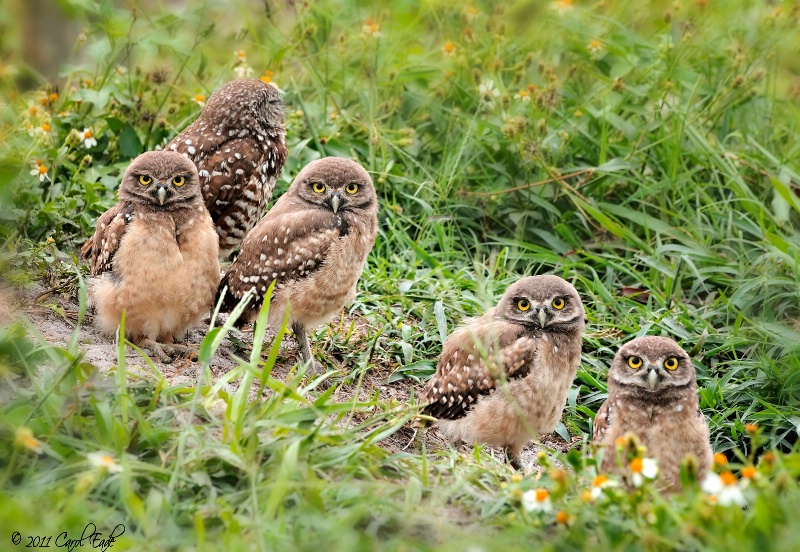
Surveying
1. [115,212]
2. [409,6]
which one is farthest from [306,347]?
[409,6]

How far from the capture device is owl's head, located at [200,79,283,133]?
246 inches

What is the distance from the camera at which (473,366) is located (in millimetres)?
5184

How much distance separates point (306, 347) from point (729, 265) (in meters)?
2.73

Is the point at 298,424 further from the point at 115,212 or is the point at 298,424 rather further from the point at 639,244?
the point at 639,244

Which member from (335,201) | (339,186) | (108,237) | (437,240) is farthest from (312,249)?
(437,240)

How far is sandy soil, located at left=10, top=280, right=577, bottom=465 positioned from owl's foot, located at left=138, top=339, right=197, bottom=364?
5 centimetres

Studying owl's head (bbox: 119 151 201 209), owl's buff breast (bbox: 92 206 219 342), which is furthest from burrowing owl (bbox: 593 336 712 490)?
owl's head (bbox: 119 151 201 209)

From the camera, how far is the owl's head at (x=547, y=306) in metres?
5.11

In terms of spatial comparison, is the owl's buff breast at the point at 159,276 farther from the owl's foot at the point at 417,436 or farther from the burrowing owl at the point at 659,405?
the burrowing owl at the point at 659,405

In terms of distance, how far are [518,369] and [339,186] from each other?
1437 millimetres

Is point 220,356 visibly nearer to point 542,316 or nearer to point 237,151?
point 237,151

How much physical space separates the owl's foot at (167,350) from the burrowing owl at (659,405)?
2123mm

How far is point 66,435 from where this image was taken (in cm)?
383

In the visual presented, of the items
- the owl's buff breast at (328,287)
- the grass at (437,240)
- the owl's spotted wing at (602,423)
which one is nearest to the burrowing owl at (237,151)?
the grass at (437,240)
